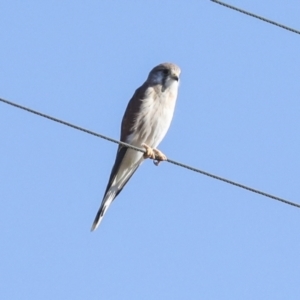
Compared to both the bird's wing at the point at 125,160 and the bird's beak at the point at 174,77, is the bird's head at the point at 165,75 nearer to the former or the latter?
the bird's beak at the point at 174,77

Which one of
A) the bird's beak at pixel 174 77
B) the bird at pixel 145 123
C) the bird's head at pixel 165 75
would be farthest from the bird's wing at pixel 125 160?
the bird's beak at pixel 174 77

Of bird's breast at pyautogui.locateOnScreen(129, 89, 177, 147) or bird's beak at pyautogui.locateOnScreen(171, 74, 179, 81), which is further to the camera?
bird's beak at pyautogui.locateOnScreen(171, 74, 179, 81)

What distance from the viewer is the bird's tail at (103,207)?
28.0 feet

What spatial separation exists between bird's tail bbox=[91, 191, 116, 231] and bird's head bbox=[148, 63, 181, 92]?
107cm

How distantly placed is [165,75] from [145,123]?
1.99 feet

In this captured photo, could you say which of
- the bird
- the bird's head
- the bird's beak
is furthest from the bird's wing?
the bird's beak

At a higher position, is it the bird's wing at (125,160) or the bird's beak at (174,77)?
the bird's beak at (174,77)

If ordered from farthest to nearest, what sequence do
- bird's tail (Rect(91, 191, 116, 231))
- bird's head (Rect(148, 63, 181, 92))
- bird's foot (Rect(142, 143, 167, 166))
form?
bird's head (Rect(148, 63, 181, 92)) < bird's tail (Rect(91, 191, 116, 231)) < bird's foot (Rect(142, 143, 167, 166))

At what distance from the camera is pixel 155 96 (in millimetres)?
8570

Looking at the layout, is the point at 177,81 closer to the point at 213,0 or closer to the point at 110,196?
the point at 110,196

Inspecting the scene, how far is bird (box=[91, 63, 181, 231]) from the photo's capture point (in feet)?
27.7

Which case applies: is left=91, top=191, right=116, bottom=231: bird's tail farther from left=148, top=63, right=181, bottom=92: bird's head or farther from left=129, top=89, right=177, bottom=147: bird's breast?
left=148, top=63, right=181, bottom=92: bird's head

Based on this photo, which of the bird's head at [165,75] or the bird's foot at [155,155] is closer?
the bird's foot at [155,155]

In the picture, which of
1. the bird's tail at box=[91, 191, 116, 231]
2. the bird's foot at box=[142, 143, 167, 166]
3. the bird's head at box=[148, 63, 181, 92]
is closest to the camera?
the bird's foot at box=[142, 143, 167, 166]
